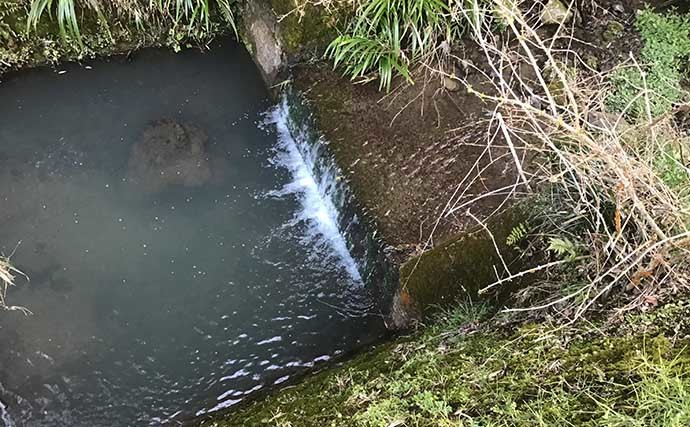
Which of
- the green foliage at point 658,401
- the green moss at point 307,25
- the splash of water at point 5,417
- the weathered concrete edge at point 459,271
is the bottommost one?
the green foliage at point 658,401

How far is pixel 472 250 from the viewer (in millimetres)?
3547

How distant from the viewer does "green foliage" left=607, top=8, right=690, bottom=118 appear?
4227mm

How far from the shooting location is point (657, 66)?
14.4 ft

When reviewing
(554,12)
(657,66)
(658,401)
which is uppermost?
(554,12)

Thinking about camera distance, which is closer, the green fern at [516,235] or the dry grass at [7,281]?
the green fern at [516,235]

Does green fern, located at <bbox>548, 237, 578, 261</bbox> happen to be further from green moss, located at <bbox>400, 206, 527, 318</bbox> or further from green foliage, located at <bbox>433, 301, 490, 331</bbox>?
green foliage, located at <bbox>433, 301, 490, 331</bbox>

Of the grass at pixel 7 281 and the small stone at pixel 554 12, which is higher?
the small stone at pixel 554 12

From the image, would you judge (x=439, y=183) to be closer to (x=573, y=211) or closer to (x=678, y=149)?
(x=573, y=211)

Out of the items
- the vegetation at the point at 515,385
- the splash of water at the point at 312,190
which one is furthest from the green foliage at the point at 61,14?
the vegetation at the point at 515,385

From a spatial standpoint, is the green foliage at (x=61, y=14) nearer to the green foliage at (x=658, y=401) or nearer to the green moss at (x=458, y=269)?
the green moss at (x=458, y=269)

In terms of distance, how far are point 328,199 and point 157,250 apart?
1.18 m

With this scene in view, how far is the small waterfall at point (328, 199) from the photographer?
3.78 m

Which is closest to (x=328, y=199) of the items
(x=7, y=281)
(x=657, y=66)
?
(x=7, y=281)

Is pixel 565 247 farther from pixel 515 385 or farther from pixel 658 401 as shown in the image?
pixel 658 401
